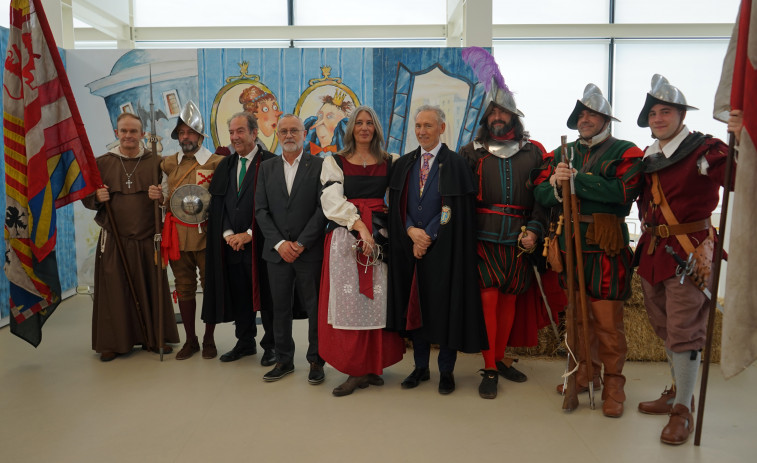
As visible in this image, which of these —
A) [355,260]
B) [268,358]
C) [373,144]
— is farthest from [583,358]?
[268,358]

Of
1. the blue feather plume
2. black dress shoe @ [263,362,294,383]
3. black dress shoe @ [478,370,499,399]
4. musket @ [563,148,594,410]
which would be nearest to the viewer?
musket @ [563,148,594,410]

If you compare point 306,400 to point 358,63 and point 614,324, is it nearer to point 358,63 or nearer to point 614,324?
point 614,324

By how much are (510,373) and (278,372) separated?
142cm

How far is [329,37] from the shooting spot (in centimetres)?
837

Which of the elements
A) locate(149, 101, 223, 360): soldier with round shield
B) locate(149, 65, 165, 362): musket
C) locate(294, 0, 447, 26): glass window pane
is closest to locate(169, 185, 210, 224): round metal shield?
locate(149, 101, 223, 360): soldier with round shield

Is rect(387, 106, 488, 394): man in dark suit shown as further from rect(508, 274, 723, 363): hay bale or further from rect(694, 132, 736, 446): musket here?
rect(694, 132, 736, 446): musket

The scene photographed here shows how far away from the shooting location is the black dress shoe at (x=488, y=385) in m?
3.42

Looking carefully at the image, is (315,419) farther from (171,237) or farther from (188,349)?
(171,237)

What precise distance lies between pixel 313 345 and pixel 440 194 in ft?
3.96

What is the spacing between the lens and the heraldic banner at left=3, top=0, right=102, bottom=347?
383 cm

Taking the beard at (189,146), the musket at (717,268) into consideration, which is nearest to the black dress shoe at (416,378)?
the musket at (717,268)

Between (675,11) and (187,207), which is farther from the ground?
(675,11)

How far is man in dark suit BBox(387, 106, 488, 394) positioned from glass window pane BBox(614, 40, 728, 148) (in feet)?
19.7

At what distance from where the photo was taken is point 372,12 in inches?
335
